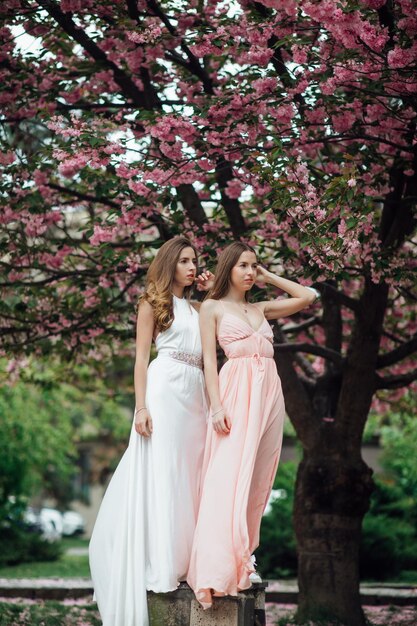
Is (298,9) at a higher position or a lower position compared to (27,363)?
higher

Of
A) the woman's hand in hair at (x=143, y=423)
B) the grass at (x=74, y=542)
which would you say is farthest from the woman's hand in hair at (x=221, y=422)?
the grass at (x=74, y=542)

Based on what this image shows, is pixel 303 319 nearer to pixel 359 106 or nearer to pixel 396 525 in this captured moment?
pixel 359 106

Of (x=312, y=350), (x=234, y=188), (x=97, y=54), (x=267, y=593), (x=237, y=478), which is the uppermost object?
(x=97, y=54)

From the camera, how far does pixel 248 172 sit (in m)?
7.38

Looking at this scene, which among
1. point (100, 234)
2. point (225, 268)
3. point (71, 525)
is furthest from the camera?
point (71, 525)

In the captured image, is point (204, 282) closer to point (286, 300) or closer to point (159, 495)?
point (286, 300)

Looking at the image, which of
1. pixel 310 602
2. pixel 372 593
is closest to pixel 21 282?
pixel 310 602

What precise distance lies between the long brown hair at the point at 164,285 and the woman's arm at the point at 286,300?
1.78ft

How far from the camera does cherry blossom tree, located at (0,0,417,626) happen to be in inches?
264

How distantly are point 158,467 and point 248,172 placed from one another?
2.62 metres

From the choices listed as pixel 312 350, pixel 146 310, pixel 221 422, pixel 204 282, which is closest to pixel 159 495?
pixel 221 422

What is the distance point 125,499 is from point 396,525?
894cm

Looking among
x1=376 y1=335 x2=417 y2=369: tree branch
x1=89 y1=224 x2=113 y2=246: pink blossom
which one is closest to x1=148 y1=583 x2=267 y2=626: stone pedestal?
x1=89 y1=224 x2=113 y2=246: pink blossom

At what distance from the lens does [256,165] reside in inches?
265
